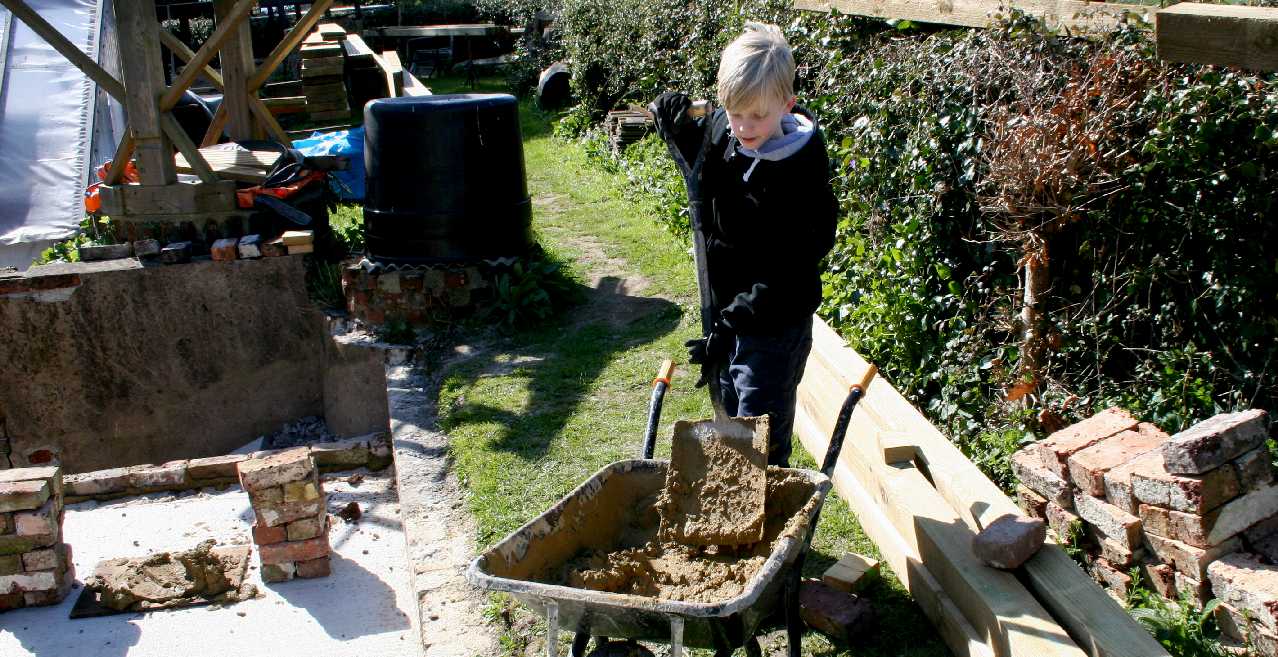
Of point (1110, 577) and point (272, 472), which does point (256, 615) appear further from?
point (1110, 577)

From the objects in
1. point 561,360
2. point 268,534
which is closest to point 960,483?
point 268,534

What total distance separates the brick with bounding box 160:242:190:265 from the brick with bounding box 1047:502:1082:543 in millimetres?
5821

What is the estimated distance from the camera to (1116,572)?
10.9ft

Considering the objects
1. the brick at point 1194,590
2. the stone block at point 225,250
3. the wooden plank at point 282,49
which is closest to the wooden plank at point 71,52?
the stone block at point 225,250

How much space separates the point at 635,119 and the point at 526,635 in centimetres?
832

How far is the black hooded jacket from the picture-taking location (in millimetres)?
3225

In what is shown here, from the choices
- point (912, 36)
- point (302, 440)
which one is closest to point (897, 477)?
point (912, 36)

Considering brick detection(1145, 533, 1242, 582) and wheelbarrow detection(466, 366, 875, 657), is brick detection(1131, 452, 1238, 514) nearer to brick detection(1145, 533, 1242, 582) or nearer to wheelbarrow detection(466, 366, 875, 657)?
brick detection(1145, 533, 1242, 582)

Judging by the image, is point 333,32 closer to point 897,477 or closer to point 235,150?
point 235,150

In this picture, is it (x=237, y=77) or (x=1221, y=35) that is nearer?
(x=1221, y=35)

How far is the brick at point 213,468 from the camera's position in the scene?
586 cm

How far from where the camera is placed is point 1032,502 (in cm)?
367

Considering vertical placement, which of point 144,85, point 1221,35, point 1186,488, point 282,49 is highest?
point 1221,35

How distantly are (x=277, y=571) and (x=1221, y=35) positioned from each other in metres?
4.06
